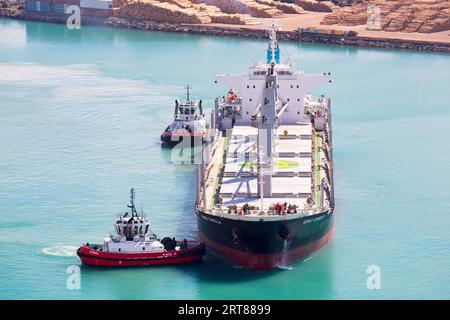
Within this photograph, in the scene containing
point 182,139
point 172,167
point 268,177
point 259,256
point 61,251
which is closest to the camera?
point 259,256

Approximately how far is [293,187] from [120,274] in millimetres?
6684

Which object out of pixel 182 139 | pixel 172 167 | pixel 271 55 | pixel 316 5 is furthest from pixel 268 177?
pixel 316 5

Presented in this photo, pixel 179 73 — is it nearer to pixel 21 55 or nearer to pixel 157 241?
pixel 21 55

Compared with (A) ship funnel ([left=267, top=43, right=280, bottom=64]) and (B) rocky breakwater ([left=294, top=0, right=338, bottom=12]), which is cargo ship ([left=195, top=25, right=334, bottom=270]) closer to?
(A) ship funnel ([left=267, top=43, right=280, bottom=64])

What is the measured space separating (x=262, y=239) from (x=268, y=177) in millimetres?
2734

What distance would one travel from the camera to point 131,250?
39.3m

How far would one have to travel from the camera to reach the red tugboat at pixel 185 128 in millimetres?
56125

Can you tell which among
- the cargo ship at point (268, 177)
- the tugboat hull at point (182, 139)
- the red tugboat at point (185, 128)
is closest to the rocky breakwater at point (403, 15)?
the red tugboat at point (185, 128)

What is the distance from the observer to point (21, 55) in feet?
266

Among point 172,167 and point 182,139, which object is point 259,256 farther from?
point 182,139

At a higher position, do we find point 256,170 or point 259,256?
point 256,170

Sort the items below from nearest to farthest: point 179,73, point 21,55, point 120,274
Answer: point 120,274 < point 179,73 < point 21,55

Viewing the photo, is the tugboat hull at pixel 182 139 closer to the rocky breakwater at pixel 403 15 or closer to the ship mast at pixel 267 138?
the ship mast at pixel 267 138
